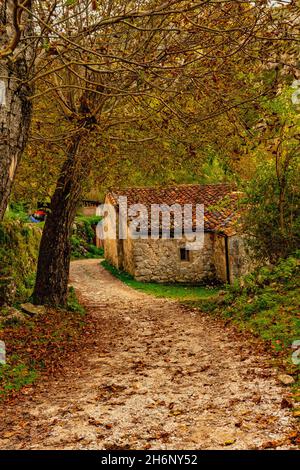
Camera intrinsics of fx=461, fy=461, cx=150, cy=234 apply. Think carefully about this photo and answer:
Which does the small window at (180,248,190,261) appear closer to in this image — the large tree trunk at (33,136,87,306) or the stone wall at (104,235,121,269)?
the stone wall at (104,235,121,269)

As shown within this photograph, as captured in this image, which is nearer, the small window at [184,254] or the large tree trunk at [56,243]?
the large tree trunk at [56,243]

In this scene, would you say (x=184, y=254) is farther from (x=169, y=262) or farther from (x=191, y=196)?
(x=191, y=196)

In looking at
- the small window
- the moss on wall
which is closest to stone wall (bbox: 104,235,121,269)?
the small window

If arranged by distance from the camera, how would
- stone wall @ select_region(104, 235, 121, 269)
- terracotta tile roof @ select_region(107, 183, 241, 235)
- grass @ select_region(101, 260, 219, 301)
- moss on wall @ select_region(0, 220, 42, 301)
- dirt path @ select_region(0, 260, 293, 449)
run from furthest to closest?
stone wall @ select_region(104, 235, 121, 269)
terracotta tile roof @ select_region(107, 183, 241, 235)
grass @ select_region(101, 260, 219, 301)
moss on wall @ select_region(0, 220, 42, 301)
dirt path @ select_region(0, 260, 293, 449)

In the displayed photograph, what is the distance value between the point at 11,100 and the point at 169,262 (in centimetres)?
1901

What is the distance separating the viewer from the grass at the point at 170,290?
20.5 m

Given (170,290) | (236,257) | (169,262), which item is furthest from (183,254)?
(236,257)

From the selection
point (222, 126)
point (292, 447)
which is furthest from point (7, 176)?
point (222, 126)

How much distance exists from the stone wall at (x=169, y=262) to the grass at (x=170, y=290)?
0.55 meters

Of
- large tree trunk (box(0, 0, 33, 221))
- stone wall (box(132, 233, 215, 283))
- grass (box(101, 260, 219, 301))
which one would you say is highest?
large tree trunk (box(0, 0, 33, 221))

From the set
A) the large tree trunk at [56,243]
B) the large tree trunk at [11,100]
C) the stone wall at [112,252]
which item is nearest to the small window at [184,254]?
the stone wall at [112,252]

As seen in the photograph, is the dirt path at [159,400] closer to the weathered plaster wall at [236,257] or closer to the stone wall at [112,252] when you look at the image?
the weathered plaster wall at [236,257]

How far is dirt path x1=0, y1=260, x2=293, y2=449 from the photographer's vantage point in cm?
483

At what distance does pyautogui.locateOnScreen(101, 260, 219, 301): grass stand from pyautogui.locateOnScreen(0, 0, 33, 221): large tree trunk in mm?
14388
